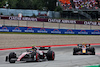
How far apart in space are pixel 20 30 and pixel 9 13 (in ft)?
56.8

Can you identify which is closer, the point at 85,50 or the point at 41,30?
the point at 85,50

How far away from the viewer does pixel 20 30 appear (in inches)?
1358

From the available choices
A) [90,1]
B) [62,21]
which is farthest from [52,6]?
[62,21]

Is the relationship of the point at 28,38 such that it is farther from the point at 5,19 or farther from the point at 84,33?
the point at 5,19

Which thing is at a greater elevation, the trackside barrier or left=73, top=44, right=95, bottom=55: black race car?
the trackside barrier

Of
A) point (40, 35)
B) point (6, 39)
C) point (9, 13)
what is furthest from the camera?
point (9, 13)

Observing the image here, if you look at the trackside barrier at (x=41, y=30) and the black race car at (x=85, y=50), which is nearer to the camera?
the black race car at (x=85, y=50)

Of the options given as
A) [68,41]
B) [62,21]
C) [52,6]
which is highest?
[52,6]

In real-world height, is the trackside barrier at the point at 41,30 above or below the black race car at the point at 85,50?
above

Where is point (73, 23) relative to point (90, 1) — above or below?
below

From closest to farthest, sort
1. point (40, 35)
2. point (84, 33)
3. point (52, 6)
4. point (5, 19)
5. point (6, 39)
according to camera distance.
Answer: point (6, 39) < point (40, 35) < point (84, 33) < point (5, 19) < point (52, 6)

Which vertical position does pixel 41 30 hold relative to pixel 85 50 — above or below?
above

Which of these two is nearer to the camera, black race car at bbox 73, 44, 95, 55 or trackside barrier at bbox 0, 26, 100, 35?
black race car at bbox 73, 44, 95, 55

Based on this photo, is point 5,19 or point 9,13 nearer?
point 5,19
